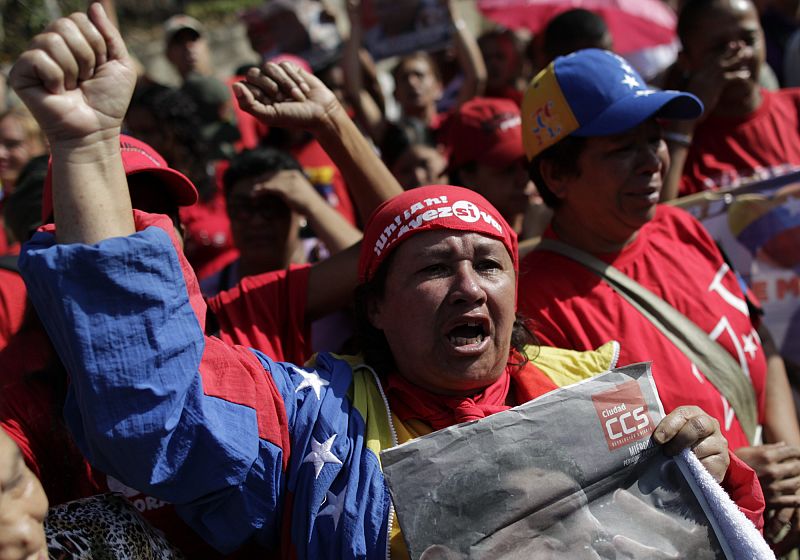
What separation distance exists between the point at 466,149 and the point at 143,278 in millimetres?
2637

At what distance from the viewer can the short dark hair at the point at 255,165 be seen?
11.0ft

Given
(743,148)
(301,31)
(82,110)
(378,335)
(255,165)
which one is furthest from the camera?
(301,31)

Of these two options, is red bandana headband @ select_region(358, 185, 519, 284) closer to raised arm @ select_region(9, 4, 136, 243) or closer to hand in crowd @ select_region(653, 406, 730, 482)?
hand in crowd @ select_region(653, 406, 730, 482)

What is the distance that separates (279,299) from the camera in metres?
2.60

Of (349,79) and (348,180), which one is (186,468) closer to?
(348,180)

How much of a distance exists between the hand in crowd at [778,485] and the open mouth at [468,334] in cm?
95

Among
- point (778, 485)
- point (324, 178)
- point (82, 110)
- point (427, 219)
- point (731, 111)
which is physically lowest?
point (778, 485)

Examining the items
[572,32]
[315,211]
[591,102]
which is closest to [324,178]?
[572,32]

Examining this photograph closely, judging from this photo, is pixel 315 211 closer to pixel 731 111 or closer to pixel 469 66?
pixel 731 111

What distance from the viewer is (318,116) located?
2605mm

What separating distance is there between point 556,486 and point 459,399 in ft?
1.36

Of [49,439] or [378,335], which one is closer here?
[49,439]

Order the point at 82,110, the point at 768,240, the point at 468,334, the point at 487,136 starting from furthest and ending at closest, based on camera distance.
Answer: the point at 487,136 < the point at 768,240 < the point at 468,334 < the point at 82,110

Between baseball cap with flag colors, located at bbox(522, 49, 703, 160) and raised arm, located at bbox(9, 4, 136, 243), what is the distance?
64.8 inches
